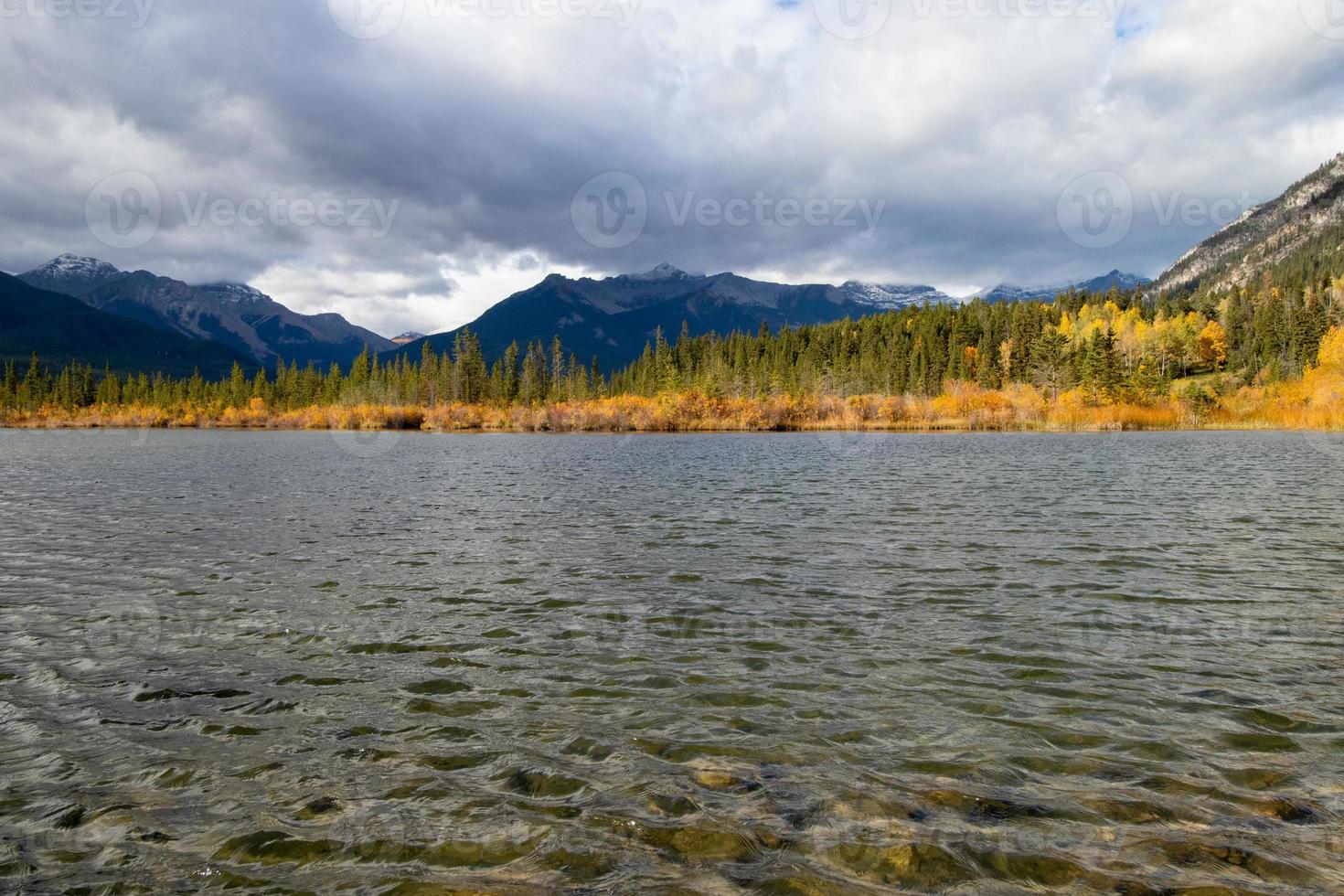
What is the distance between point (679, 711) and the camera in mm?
10750

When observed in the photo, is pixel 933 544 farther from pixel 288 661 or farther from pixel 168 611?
pixel 168 611

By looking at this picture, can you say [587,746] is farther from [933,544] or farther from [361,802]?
[933,544]

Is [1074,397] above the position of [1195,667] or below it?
above

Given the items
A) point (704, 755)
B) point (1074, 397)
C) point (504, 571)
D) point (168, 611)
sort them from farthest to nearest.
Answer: point (1074, 397) → point (504, 571) → point (168, 611) → point (704, 755)

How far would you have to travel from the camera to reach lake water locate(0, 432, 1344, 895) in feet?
23.3

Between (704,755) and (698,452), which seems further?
(698,452)

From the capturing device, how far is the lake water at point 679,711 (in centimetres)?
711

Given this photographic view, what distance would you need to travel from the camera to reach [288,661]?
43.2 feet

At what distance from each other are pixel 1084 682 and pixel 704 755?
22.1 ft

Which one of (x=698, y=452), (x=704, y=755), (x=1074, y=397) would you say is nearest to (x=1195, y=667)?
(x=704, y=755)

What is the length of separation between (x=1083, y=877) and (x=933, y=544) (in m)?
17.8

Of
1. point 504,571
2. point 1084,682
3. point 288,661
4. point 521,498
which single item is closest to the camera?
point 1084,682

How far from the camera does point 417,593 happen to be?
18.2 metres

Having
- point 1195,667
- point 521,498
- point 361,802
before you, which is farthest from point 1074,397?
point 361,802
